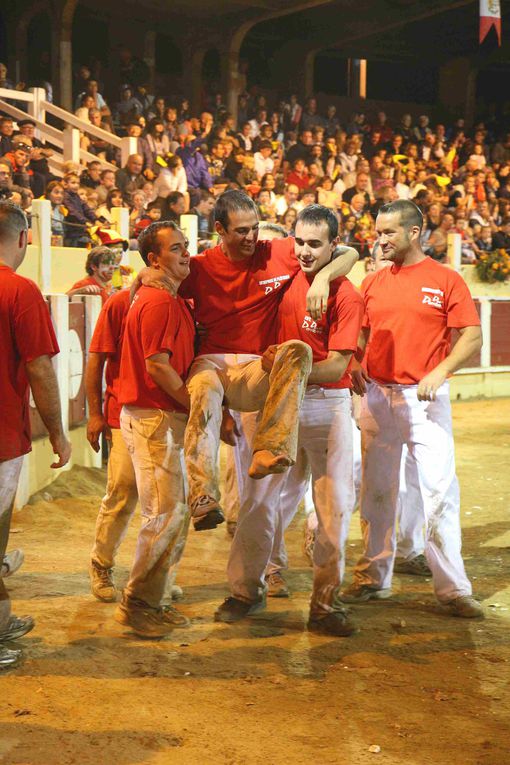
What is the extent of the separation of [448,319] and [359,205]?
1260 centimetres

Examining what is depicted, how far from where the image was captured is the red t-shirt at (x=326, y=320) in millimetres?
4977

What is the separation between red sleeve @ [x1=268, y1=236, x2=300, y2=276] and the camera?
5.16 meters

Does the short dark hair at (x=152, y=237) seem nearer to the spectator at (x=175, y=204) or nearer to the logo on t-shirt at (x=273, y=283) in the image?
the logo on t-shirt at (x=273, y=283)

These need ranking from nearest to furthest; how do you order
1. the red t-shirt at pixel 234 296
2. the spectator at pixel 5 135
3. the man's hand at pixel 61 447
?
the man's hand at pixel 61 447 < the red t-shirt at pixel 234 296 < the spectator at pixel 5 135

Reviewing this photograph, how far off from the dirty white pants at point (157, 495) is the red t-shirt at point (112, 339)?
78 centimetres

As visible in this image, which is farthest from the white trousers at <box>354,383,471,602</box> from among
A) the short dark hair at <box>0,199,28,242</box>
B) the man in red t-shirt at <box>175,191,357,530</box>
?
the short dark hair at <box>0,199,28,242</box>

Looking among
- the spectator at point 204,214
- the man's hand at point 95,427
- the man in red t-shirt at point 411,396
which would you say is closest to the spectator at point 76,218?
the spectator at point 204,214

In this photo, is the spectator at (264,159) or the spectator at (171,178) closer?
the spectator at (171,178)

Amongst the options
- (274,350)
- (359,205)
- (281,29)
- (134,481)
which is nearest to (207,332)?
(274,350)

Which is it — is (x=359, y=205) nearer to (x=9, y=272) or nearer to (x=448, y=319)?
(x=448, y=319)

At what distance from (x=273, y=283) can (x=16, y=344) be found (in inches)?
50.9

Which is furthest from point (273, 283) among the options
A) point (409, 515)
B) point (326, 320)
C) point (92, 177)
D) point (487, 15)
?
point (487, 15)

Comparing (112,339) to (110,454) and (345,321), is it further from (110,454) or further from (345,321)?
(345,321)

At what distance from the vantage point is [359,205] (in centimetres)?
1786
